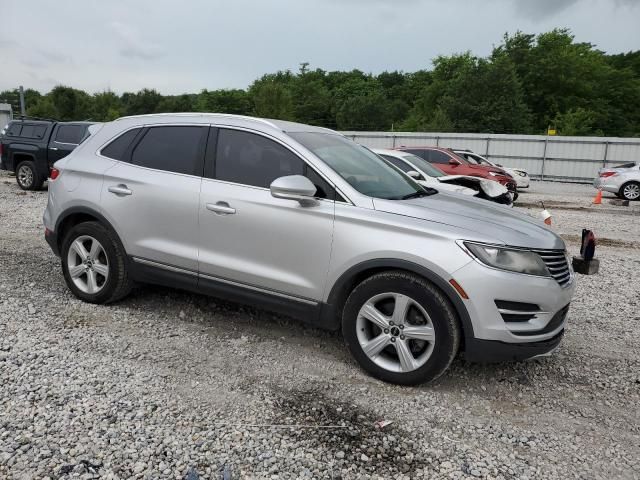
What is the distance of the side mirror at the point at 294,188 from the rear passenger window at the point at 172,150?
0.92 m

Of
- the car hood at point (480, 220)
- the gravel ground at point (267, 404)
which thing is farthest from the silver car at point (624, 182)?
the car hood at point (480, 220)

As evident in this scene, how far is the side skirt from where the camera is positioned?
12.1 ft

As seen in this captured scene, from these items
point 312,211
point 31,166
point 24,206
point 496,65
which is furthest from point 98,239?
point 496,65

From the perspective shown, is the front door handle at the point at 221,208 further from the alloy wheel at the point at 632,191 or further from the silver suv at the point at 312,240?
Result: the alloy wheel at the point at 632,191

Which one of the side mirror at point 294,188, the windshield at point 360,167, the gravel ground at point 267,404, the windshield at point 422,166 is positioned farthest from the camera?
the windshield at point 422,166

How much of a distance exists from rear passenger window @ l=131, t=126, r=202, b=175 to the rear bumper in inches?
96.9

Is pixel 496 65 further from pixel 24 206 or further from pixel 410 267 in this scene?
pixel 410 267

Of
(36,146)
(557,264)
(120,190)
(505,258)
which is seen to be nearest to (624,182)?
(557,264)

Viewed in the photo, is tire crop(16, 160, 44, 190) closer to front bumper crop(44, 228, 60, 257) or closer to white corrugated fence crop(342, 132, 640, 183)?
front bumper crop(44, 228, 60, 257)

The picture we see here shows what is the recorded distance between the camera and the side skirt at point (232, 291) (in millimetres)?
3695

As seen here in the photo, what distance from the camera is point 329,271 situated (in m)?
3.56

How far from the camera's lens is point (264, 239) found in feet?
12.3

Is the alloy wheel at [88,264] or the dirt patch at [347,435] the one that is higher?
the alloy wheel at [88,264]

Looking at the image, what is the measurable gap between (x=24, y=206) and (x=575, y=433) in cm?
1131
